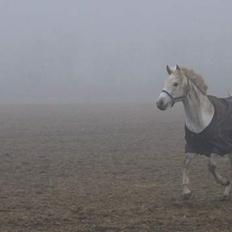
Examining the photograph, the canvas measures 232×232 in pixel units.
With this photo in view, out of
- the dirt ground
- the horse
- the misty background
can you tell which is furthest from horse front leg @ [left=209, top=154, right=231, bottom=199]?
the misty background

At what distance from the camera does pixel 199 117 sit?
31.7ft

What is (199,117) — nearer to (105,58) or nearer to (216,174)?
(216,174)

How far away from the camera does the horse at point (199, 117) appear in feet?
31.5

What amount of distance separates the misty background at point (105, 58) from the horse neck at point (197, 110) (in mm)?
48044

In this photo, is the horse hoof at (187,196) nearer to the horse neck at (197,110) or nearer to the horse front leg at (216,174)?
the horse front leg at (216,174)

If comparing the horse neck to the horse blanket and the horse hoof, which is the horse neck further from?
the horse hoof

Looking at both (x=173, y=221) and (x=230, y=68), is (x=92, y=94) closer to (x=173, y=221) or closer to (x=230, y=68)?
(x=230, y=68)

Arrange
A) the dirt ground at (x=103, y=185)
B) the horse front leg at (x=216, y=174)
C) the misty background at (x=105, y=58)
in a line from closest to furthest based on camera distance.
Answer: the dirt ground at (x=103, y=185)
the horse front leg at (x=216, y=174)
the misty background at (x=105, y=58)

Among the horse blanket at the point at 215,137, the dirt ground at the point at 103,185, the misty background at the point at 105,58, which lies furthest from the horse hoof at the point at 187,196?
the misty background at the point at 105,58

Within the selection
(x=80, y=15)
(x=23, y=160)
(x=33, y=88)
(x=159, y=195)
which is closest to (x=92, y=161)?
(x=23, y=160)

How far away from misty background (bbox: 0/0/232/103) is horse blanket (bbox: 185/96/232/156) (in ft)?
158

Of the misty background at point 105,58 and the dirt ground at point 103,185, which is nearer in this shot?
the dirt ground at point 103,185

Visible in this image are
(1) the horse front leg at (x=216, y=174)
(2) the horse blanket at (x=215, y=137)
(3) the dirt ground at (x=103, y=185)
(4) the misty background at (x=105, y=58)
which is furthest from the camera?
(4) the misty background at (x=105, y=58)

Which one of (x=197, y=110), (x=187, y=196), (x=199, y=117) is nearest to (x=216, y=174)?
(x=187, y=196)
